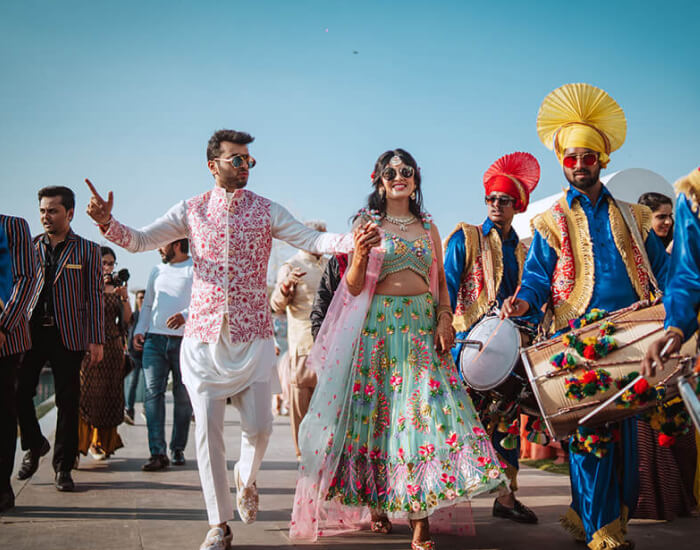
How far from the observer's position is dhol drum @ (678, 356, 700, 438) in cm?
241

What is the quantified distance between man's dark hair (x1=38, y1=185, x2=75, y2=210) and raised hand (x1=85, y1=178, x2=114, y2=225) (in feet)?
6.81

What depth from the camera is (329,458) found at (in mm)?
4125

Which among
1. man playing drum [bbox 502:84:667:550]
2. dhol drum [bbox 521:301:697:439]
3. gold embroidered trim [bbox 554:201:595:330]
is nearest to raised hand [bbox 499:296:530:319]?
man playing drum [bbox 502:84:667:550]

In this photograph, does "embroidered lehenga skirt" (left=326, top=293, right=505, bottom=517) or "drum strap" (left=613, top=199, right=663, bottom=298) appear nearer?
"embroidered lehenga skirt" (left=326, top=293, right=505, bottom=517)

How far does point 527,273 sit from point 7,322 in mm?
3412

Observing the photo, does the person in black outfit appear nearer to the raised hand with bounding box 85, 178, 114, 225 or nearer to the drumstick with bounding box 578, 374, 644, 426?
the raised hand with bounding box 85, 178, 114, 225

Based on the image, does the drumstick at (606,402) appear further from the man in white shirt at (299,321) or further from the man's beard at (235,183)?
the man in white shirt at (299,321)

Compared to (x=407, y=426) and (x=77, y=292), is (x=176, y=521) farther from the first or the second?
(x=77, y=292)

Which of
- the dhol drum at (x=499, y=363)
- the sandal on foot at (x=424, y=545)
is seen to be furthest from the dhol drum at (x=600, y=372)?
the sandal on foot at (x=424, y=545)

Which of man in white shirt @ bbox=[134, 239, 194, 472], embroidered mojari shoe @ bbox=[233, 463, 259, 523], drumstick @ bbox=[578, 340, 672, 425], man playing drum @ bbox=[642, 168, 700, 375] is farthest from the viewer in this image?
man in white shirt @ bbox=[134, 239, 194, 472]

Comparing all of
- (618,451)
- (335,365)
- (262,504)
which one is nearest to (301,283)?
(262,504)

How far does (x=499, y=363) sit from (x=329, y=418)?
3.47ft

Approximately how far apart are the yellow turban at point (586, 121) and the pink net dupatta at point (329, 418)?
137 centimetres

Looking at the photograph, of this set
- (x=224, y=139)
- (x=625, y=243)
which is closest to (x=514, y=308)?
(x=625, y=243)
